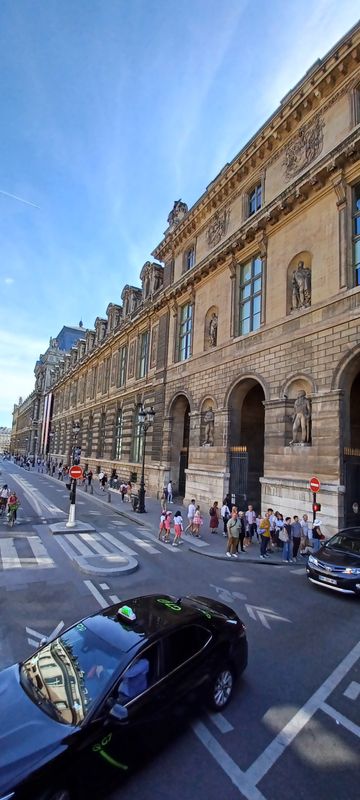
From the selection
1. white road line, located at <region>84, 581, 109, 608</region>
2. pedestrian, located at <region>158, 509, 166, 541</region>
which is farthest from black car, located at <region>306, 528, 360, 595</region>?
pedestrian, located at <region>158, 509, 166, 541</region>

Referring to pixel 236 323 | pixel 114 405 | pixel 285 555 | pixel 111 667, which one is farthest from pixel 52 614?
pixel 114 405

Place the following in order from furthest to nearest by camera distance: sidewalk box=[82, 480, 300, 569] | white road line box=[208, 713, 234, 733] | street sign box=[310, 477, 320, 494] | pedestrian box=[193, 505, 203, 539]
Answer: pedestrian box=[193, 505, 203, 539], street sign box=[310, 477, 320, 494], sidewalk box=[82, 480, 300, 569], white road line box=[208, 713, 234, 733]

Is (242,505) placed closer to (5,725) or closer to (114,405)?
(5,725)

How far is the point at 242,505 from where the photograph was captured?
780 inches

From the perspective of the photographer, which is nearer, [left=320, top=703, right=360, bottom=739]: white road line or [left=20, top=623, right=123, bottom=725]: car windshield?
[left=20, top=623, right=123, bottom=725]: car windshield

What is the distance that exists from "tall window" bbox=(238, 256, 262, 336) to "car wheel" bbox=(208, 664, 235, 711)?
17.3m

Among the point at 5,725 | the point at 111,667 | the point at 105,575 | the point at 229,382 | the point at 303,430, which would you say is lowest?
the point at 105,575

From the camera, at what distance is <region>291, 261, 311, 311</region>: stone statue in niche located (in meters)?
17.4

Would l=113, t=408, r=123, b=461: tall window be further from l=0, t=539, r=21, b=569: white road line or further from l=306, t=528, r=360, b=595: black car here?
l=306, t=528, r=360, b=595: black car

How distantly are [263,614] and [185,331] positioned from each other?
21.8 m

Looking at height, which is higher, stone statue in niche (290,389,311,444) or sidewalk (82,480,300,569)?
stone statue in niche (290,389,311,444)

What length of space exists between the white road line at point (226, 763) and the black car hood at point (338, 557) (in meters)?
6.14

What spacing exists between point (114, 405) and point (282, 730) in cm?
3603

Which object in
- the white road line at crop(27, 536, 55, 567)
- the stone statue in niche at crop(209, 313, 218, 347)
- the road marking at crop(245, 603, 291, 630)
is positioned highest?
the stone statue in niche at crop(209, 313, 218, 347)
